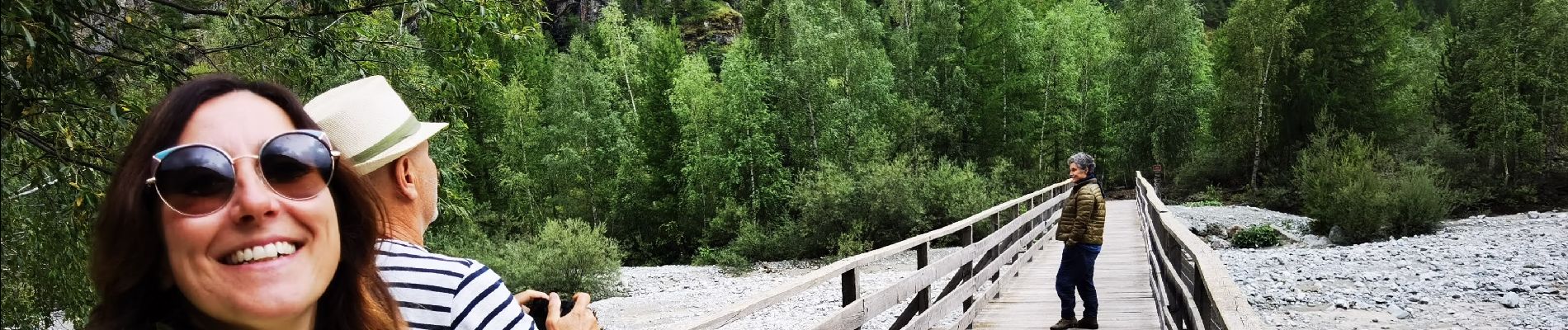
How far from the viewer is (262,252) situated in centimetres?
90

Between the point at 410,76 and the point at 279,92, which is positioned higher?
the point at 279,92

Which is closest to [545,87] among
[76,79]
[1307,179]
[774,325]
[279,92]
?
[774,325]

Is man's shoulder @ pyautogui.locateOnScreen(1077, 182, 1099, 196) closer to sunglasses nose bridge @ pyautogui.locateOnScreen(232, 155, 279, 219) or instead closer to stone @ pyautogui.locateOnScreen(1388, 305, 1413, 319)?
sunglasses nose bridge @ pyautogui.locateOnScreen(232, 155, 279, 219)

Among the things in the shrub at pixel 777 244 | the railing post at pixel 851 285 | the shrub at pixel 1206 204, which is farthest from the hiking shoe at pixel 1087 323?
the shrub at pixel 1206 204

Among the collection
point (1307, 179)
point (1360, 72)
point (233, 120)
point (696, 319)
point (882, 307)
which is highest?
point (233, 120)

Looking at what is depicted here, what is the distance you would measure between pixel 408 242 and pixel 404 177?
117 millimetres

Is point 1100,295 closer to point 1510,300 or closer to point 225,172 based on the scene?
point 225,172

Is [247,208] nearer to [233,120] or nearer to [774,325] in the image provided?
[233,120]

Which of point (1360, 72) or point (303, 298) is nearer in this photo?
point (303, 298)

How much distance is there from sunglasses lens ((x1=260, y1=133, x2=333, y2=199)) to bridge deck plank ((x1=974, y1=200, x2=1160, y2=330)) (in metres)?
6.30

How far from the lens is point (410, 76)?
17.4 feet

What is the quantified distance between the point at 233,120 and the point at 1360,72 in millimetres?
37417

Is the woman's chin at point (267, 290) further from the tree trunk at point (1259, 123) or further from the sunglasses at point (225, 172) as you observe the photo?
the tree trunk at point (1259, 123)

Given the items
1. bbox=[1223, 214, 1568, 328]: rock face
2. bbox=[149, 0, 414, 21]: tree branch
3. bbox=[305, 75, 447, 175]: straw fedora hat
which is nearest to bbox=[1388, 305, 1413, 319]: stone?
bbox=[1223, 214, 1568, 328]: rock face
